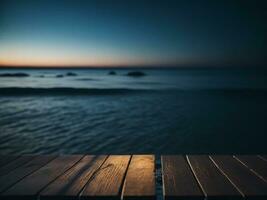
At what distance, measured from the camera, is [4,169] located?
274 cm

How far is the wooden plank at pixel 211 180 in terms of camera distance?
6.59ft

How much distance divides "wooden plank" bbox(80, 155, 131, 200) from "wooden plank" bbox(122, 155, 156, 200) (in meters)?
0.06

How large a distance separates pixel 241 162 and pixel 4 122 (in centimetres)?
1135

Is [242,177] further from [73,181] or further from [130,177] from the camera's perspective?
[73,181]

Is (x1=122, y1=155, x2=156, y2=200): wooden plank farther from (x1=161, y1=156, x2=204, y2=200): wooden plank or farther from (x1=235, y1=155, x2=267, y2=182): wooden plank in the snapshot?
(x1=235, y1=155, x2=267, y2=182): wooden plank

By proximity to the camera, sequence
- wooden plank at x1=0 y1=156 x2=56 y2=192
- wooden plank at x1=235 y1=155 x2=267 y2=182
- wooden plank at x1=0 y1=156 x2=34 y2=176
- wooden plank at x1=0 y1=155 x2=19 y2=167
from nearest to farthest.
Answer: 1. wooden plank at x1=0 y1=156 x2=56 y2=192
2. wooden plank at x1=235 y1=155 x2=267 y2=182
3. wooden plank at x1=0 y1=156 x2=34 y2=176
4. wooden plank at x1=0 y1=155 x2=19 y2=167

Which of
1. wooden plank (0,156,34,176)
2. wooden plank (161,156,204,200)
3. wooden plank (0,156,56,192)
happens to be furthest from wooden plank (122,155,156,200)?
wooden plank (0,156,34,176)

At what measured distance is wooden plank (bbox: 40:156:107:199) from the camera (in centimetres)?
203

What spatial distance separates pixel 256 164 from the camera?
2.85m

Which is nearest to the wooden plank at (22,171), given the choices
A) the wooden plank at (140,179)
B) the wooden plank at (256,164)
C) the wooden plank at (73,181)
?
the wooden plank at (73,181)

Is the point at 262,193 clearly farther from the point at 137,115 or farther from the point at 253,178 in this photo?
the point at 137,115

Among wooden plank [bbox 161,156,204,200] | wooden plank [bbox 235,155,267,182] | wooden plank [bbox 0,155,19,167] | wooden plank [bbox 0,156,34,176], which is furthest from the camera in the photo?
wooden plank [bbox 0,155,19,167]

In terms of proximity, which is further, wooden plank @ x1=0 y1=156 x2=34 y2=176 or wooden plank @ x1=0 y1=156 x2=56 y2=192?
wooden plank @ x1=0 y1=156 x2=34 y2=176

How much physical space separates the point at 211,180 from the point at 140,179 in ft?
2.02
